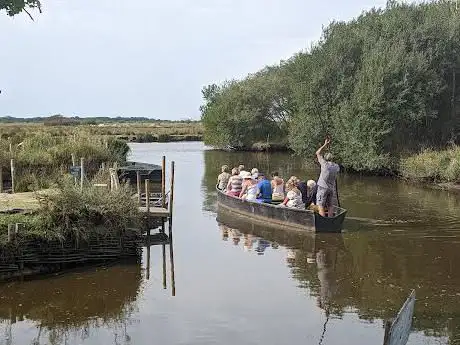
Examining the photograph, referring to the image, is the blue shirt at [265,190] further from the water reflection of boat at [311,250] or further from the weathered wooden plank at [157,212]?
the weathered wooden plank at [157,212]

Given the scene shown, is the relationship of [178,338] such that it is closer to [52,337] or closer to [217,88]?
[52,337]

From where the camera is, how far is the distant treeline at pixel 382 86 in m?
31.2

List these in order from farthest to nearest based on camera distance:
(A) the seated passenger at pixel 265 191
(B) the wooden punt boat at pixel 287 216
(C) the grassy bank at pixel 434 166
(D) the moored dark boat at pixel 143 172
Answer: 1. (D) the moored dark boat at pixel 143 172
2. (C) the grassy bank at pixel 434 166
3. (A) the seated passenger at pixel 265 191
4. (B) the wooden punt boat at pixel 287 216

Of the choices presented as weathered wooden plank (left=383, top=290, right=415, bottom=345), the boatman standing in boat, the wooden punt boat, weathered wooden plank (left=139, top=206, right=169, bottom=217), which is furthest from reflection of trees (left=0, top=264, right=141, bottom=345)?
the boatman standing in boat

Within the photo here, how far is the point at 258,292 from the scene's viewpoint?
37.9 ft

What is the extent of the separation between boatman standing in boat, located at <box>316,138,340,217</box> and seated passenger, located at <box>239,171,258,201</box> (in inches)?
110

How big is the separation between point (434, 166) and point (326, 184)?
14671 millimetres

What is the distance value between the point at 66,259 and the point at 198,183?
1756 centimetres

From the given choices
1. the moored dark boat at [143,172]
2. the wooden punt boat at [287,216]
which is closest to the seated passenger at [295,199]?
the wooden punt boat at [287,216]

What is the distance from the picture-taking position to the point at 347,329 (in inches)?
371

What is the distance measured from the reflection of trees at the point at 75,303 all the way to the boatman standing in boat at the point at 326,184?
585cm

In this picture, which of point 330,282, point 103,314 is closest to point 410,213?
point 330,282

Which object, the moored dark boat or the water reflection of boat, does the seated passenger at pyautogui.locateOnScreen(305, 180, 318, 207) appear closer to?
the water reflection of boat

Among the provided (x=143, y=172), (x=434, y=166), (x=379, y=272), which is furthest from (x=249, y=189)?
(x=434, y=166)
